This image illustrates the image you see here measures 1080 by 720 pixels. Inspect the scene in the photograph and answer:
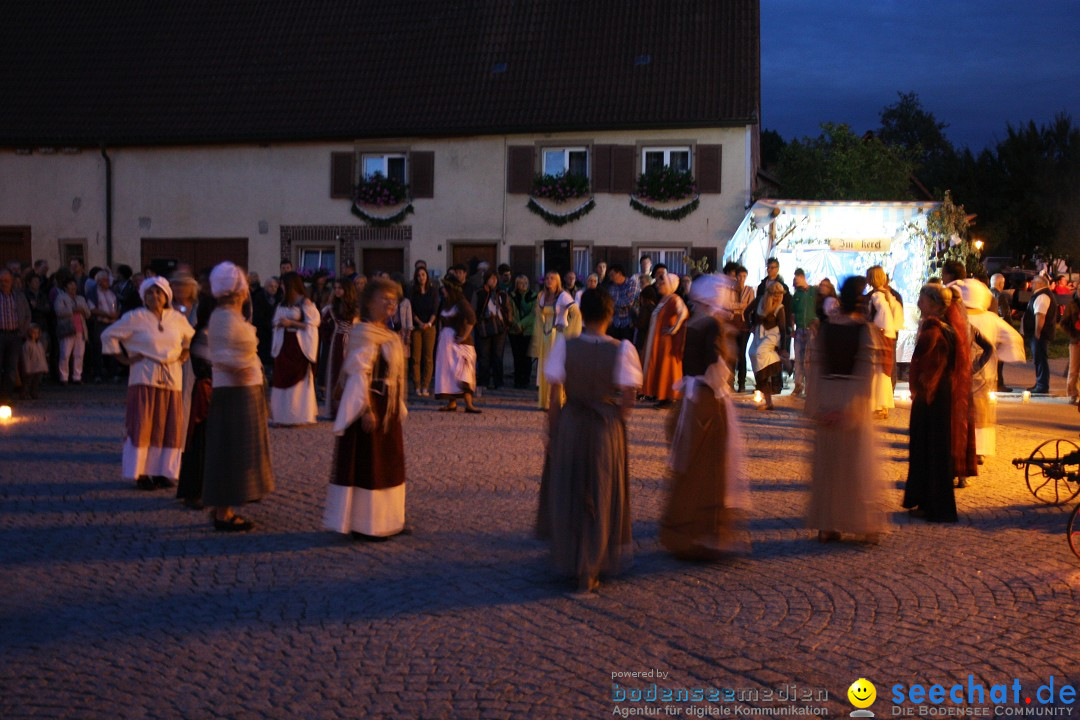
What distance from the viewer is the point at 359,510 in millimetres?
7961

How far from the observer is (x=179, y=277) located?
10258 millimetres

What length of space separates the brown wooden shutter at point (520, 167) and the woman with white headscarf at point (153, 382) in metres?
18.5

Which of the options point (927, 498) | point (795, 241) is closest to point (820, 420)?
point (927, 498)

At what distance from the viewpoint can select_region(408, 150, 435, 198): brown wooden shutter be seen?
2859 cm

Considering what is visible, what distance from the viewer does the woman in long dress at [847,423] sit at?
25.7 ft

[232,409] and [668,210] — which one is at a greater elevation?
[668,210]

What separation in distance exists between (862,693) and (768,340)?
35.4ft

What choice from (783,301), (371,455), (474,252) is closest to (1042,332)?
(783,301)

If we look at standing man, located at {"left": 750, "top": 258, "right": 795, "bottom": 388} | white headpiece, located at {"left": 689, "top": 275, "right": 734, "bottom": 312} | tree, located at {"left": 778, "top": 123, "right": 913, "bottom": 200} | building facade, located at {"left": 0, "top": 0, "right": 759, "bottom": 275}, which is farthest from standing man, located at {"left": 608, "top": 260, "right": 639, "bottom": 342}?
tree, located at {"left": 778, "top": 123, "right": 913, "bottom": 200}

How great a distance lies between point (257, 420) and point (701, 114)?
20269 mm

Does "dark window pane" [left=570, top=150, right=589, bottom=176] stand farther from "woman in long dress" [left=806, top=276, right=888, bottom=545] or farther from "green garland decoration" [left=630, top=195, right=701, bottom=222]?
"woman in long dress" [left=806, top=276, right=888, bottom=545]

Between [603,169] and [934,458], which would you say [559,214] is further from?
[934,458]

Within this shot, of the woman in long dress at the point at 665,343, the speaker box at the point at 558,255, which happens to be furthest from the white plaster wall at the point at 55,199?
the woman in long dress at the point at 665,343

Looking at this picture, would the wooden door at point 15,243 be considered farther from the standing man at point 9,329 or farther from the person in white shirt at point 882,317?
the person in white shirt at point 882,317
